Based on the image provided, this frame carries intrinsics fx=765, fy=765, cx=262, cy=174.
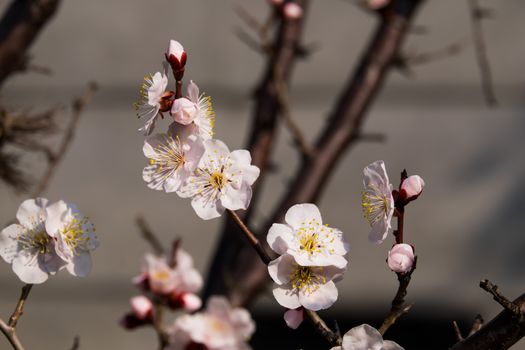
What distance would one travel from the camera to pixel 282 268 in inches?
21.0

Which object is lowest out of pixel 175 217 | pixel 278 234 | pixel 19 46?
pixel 175 217

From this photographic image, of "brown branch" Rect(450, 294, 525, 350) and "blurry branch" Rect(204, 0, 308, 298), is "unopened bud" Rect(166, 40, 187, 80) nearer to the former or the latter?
"brown branch" Rect(450, 294, 525, 350)

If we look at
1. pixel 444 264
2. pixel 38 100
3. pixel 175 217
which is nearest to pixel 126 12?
pixel 38 100

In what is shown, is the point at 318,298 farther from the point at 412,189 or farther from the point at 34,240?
the point at 34,240

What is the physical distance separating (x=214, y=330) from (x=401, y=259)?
33cm

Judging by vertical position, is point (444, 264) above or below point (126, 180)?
above

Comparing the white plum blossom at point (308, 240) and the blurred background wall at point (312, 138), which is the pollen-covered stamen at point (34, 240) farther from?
the blurred background wall at point (312, 138)

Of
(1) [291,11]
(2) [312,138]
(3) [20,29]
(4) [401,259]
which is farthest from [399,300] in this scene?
(2) [312,138]

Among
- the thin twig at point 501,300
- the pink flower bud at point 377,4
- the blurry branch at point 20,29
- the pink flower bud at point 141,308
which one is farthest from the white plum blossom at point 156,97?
the pink flower bud at point 377,4

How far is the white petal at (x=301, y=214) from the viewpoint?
55cm

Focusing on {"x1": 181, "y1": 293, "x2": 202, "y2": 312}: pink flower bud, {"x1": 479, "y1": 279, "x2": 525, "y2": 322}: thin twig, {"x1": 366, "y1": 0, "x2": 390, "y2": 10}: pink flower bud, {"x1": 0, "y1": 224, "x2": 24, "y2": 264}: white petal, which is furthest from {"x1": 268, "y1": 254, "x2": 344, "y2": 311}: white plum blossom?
{"x1": 366, "y1": 0, "x2": 390, "y2": 10}: pink flower bud

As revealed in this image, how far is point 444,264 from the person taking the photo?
2.14 m

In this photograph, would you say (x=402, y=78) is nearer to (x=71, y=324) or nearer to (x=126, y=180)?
(x=126, y=180)

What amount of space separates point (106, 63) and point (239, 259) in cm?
142
